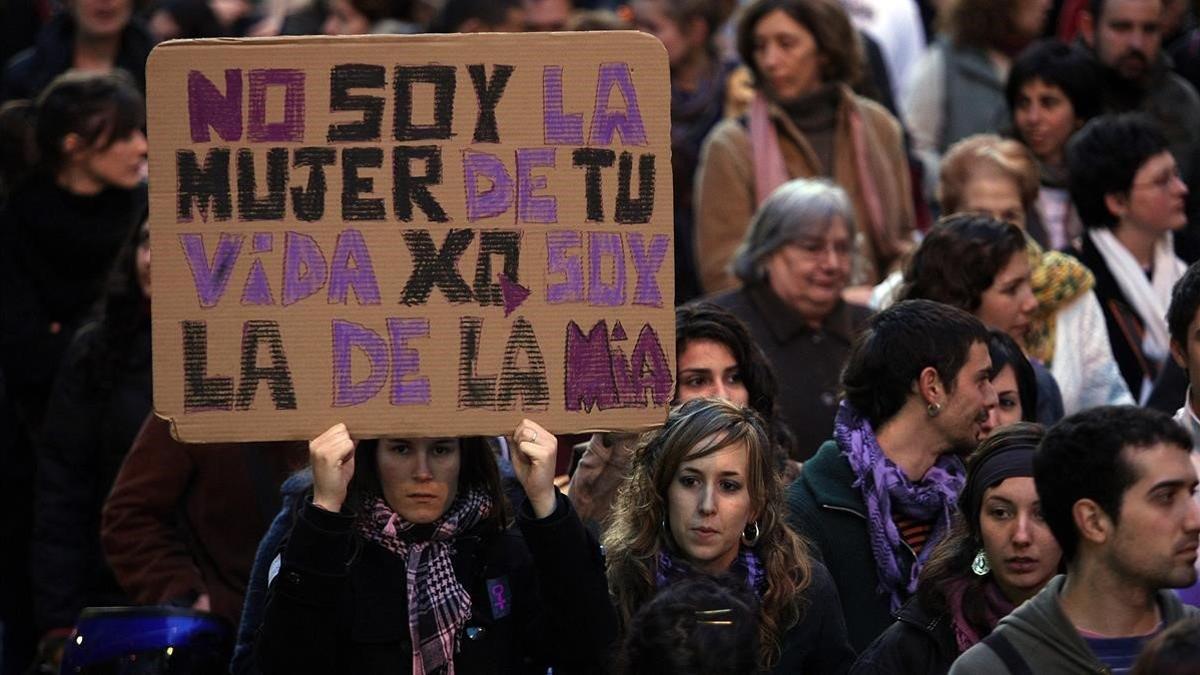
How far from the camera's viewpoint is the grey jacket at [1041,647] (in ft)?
14.6

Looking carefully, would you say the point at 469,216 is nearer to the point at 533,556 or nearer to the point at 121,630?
the point at 533,556

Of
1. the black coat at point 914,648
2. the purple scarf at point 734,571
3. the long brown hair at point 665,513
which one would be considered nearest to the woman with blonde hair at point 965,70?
the long brown hair at point 665,513

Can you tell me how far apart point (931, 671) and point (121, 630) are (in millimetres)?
2111

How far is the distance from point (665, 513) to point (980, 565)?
79cm

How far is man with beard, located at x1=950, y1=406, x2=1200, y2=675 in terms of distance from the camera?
448 cm

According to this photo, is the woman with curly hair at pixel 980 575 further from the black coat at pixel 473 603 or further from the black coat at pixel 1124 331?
the black coat at pixel 1124 331

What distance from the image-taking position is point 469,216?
498cm

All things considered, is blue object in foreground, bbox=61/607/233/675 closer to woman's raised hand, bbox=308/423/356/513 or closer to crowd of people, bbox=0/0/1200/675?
crowd of people, bbox=0/0/1200/675

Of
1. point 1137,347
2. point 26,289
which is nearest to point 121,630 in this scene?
point 26,289

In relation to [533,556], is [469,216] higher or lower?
higher

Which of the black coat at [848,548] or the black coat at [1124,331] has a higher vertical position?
the black coat at [1124,331]

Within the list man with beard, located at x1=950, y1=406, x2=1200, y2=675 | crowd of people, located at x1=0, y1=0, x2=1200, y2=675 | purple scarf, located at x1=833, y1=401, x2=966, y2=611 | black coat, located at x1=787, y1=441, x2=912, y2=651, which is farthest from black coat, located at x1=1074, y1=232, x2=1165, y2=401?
man with beard, located at x1=950, y1=406, x2=1200, y2=675

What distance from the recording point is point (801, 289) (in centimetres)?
745

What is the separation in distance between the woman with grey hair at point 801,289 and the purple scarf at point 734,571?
6.63 feet
